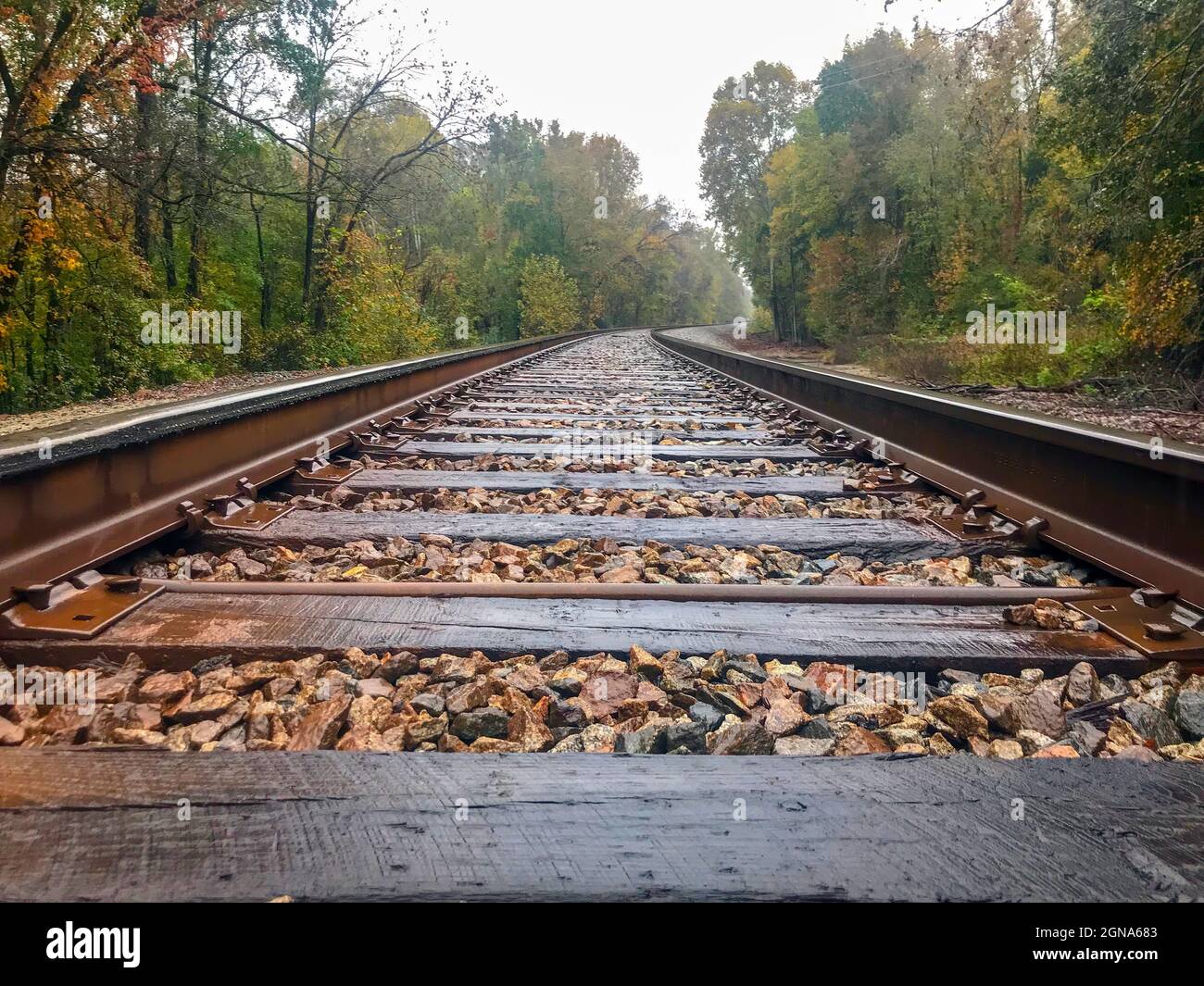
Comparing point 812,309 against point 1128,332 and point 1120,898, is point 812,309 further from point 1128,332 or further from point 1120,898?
point 1120,898

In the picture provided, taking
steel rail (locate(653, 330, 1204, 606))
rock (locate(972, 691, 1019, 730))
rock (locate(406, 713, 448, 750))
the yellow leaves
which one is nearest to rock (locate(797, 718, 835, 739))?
rock (locate(972, 691, 1019, 730))

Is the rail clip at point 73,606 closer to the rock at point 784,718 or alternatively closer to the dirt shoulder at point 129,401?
the rock at point 784,718

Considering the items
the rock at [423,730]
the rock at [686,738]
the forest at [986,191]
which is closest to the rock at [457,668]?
the rock at [423,730]

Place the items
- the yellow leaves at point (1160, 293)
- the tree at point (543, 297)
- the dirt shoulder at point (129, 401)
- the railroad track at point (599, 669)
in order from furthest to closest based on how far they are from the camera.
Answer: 1. the tree at point (543, 297)
2. the dirt shoulder at point (129, 401)
3. the yellow leaves at point (1160, 293)
4. the railroad track at point (599, 669)

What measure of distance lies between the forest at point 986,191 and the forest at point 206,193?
1122 centimetres

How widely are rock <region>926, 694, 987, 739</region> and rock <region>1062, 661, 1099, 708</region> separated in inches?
9.8

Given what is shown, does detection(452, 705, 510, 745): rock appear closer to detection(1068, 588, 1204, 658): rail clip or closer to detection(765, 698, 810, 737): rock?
detection(765, 698, 810, 737): rock

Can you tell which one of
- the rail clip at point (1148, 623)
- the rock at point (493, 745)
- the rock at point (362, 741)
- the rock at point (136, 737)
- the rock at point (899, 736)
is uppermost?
the rail clip at point (1148, 623)

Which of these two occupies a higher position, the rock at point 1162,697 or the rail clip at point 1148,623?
the rail clip at point 1148,623

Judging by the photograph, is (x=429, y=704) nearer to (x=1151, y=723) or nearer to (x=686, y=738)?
(x=686, y=738)

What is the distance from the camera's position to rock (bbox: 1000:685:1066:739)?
1494mm

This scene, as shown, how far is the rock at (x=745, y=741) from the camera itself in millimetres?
1382

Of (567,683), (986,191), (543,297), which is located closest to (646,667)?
(567,683)
